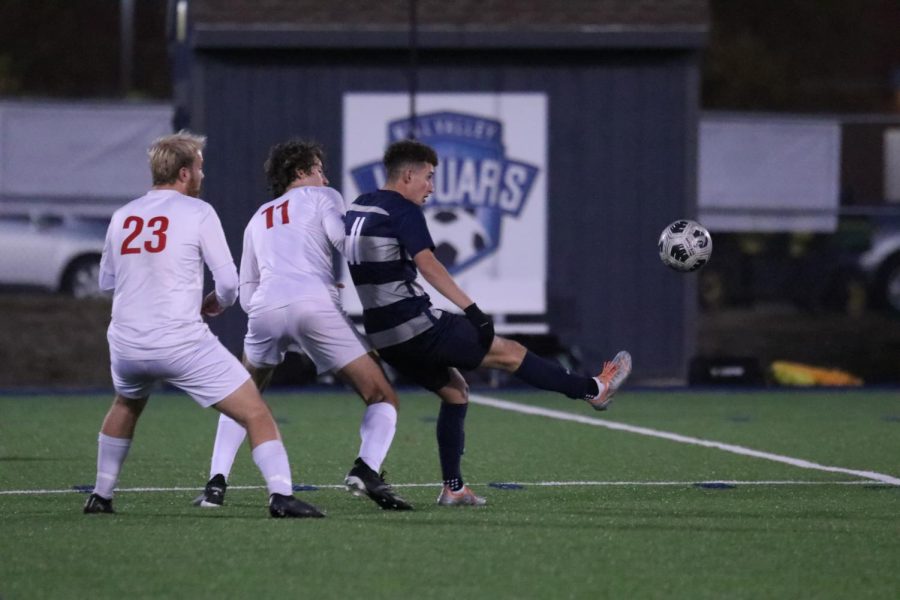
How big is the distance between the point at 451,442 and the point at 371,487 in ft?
1.77

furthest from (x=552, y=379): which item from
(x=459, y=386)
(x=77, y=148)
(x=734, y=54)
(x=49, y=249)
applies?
(x=734, y=54)

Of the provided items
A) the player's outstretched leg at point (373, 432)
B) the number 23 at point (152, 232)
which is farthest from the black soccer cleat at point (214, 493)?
the number 23 at point (152, 232)

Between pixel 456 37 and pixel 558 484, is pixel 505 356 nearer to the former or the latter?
pixel 558 484

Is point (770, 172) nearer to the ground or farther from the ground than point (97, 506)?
farther from the ground

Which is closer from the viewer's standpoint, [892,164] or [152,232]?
[152,232]

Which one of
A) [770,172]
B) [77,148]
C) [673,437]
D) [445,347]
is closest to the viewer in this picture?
[445,347]

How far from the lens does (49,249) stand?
24.1 metres

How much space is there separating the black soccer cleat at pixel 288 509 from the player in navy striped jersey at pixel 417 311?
91 cm

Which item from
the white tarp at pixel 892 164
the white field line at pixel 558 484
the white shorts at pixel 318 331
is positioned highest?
the white tarp at pixel 892 164

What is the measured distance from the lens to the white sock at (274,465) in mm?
8578

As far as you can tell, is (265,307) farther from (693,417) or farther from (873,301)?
(873,301)

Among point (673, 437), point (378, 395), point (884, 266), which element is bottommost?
point (673, 437)

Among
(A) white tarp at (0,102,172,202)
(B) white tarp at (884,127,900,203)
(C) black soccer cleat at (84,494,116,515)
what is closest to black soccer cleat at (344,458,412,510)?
(C) black soccer cleat at (84,494,116,515)

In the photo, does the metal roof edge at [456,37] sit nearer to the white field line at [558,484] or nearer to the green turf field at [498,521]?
the green turf field at [498,521]
